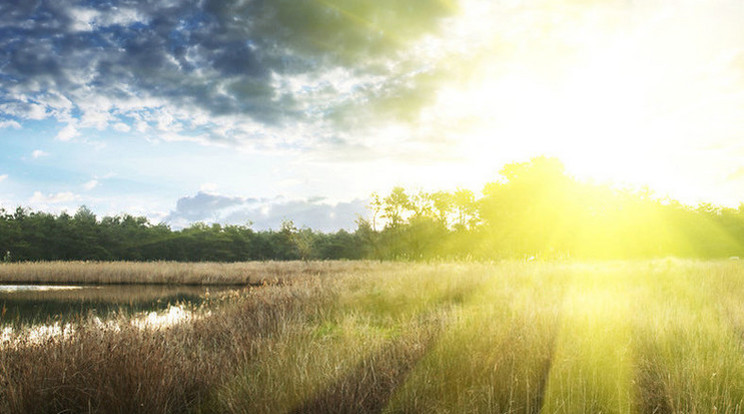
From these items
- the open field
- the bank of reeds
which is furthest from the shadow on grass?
the bank of reeds

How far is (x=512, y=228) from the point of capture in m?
39.9

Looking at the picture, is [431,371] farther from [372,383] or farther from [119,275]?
[119,275]

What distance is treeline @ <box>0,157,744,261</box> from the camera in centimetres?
3897

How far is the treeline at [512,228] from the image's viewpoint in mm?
38969

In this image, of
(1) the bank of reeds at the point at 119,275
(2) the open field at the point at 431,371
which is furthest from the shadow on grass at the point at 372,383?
(1) the bank of reeds at the point at 119,275

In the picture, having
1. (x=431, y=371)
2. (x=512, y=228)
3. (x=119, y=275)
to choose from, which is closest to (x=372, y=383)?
(x=431, y=371)

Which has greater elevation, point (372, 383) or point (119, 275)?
point (372, 383)

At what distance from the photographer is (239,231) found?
252ft

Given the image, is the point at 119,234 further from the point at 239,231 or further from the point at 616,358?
the point at 616,358

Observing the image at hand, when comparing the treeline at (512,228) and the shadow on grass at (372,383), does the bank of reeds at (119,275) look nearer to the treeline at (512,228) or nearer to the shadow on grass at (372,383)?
the treeline at (512,228)

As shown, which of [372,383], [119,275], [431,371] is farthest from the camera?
[119,275]

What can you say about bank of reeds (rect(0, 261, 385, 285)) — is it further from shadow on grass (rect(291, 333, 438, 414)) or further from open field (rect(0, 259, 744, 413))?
shadow on grass (rect(291, 333, 438, 414))

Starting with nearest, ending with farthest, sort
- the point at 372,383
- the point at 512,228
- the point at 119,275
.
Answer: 1. the point at 372,383
2. the point at 119,275
3. the point at 512,228

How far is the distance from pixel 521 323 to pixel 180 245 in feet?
225
